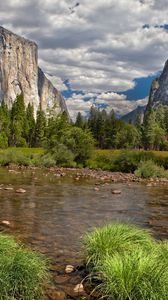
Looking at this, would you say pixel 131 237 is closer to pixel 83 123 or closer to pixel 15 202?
pixel 15 202

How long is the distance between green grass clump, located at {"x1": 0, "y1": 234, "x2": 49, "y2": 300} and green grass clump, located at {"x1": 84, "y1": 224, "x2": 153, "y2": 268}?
1.29 metres

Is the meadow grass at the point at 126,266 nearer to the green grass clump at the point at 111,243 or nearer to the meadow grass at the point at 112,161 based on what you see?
the green grass clump at the point at 111,243

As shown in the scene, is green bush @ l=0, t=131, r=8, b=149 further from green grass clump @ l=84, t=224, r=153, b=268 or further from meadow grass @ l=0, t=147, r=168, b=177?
green grass clump @ l=84, t=224, r=153, b=268

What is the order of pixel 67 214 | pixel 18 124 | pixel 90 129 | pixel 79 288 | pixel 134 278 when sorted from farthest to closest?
1. pixel 18 124
2. pixel 90 129
3. pixel 67 214
4. pixel 79 288
5. pixel 134 278

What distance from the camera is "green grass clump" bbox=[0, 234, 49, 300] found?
6.25 metres

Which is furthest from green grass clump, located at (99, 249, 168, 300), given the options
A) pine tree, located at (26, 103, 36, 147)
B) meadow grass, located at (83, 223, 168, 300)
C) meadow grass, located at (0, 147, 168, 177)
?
pine tree, located at (26, 103, 36, 147)

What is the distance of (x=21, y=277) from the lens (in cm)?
646

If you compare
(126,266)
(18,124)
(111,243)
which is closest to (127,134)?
(18,124)

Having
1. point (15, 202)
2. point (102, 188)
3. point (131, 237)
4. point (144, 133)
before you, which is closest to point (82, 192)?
point (102, 188)

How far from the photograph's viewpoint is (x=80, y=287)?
7434 mm

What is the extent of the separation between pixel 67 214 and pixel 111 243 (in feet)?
25.5

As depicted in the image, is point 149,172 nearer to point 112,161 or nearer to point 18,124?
point 112,161

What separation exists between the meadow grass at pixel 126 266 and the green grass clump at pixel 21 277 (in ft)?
3.49

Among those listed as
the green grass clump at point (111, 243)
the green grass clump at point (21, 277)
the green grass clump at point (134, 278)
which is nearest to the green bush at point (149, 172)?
the green grass clump at point (111, 243)
